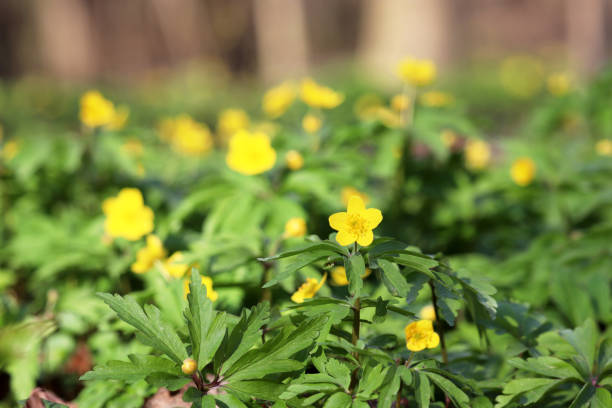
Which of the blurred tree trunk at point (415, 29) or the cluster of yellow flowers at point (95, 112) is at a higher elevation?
the cluster of yellow flowers at point (95, 112)

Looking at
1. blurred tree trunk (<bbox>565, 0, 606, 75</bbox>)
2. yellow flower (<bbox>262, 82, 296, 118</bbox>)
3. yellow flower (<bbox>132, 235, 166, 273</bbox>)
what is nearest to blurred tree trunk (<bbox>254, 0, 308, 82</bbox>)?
blurred tree trunk (<bbox>565, 0, 606, 75</bbox>)

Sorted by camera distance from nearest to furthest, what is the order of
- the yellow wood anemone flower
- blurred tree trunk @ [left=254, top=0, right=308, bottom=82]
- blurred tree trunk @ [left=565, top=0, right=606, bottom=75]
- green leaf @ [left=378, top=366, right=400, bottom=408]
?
1. green leaf @ [left=378, top=366, right=400, bottom=408]
2. the yellow wood anemone flower
3. blurred tree trunk @ [left=565, top=0, right=606, bottom=75]
4. blurred tree trunk @ [left=254, top=0, right=308, bottom=82]

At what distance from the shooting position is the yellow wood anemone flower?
3.71ft

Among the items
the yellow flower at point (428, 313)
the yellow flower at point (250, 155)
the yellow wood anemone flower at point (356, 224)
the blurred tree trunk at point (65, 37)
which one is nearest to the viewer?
the yellow wood anemone flower at point (356, 224)

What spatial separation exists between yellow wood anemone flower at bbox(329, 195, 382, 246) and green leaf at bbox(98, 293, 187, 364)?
410mm

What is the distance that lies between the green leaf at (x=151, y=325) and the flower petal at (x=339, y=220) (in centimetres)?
41

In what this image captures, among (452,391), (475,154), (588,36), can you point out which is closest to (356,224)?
(452,391)

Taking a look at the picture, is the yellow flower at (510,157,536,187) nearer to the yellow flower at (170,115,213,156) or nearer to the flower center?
the flower center

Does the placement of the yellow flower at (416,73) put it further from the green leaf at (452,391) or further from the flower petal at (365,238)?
the green leaf at (452,391)

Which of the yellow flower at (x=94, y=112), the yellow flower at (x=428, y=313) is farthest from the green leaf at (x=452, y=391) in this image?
the yellow flower at (x=94, y=112)

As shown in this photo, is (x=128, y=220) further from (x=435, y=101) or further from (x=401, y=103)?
(x=435, y=101)

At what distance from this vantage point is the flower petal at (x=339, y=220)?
1.13 m

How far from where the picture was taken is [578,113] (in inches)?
126

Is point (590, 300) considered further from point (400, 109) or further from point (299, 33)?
point (299, 33)
